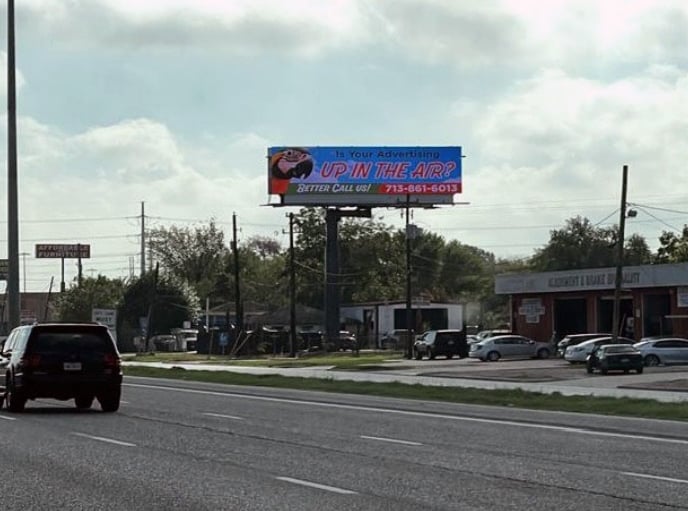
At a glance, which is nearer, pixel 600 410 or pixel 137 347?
pixel 600 410

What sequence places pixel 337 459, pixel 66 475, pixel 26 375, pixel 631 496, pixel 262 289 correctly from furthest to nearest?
1. pixel 262 289
2. pixel 26 375
3. pixel 337 459
4. pixel 66 475
5. pixel 631 496

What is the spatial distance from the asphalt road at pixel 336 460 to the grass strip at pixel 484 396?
1746mm

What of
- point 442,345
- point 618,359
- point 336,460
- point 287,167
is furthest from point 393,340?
point 336,460

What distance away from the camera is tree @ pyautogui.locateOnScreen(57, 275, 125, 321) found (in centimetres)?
10825

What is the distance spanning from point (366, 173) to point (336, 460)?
73.3 m

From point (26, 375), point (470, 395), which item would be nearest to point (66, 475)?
point (26, 375)

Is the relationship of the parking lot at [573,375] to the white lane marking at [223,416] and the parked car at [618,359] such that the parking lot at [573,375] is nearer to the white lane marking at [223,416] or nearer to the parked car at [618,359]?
the parked car at [618,359]

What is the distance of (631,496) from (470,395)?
21.3 m

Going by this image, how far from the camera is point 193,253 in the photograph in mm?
151250

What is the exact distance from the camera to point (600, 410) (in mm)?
28031

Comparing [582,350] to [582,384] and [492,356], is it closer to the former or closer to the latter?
[492,356]

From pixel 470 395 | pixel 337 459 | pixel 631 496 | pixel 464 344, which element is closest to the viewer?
pixel 631 496

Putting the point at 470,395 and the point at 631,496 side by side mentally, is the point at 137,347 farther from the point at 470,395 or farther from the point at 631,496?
the point at 631,496

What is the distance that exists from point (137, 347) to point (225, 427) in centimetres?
7979
